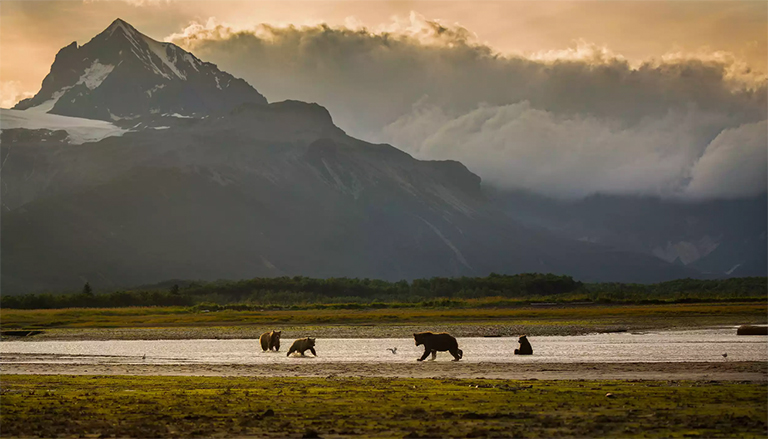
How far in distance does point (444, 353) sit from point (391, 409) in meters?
23.8

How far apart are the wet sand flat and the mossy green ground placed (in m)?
2.51

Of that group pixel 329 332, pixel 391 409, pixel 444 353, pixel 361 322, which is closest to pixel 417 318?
pixel 361 322

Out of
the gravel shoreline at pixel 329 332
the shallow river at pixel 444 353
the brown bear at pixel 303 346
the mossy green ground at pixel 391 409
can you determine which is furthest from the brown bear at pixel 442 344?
the gravel shoreline at pixel 329 332

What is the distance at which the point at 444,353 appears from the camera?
47.2 metres

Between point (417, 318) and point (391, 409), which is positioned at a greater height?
point (417, 318)

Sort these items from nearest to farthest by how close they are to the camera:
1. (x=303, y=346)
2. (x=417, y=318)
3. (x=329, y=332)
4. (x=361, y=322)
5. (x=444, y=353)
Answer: (x=444, y=353), (x=303, y=346), (x=329, y=332), (x=361, y=322), (x=417, y=318)

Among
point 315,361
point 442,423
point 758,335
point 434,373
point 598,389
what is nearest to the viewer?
point 442,423

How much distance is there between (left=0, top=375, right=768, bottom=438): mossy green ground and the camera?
2041 cm

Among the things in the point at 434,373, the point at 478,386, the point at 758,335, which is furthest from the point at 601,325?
the point at 478,386

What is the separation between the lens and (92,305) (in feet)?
477

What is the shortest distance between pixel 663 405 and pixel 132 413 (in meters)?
13.1

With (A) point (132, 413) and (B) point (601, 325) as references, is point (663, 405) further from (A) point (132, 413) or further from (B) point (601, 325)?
(B) point (601, 325)

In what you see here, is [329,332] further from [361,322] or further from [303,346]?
[303,346]

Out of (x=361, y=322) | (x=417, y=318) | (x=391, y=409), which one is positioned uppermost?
(x=417, y=318)
